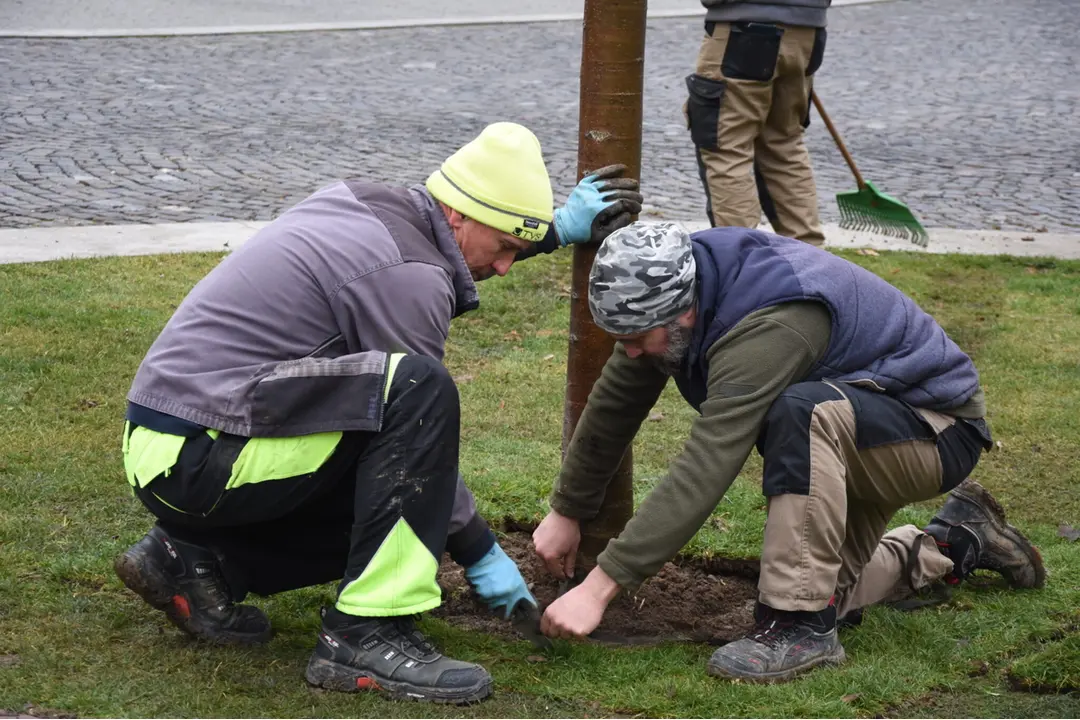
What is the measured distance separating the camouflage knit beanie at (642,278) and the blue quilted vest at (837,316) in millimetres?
106

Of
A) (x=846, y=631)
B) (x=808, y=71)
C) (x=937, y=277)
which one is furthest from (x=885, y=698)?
(x=937, y=277)

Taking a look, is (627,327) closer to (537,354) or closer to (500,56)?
(537,354)

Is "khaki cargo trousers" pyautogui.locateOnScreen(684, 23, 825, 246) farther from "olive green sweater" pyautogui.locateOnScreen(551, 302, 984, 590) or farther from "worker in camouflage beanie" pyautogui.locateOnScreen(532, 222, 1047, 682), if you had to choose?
"olive green sweater" pyautogui.locateOnScreen(551, 302, 984, 590)

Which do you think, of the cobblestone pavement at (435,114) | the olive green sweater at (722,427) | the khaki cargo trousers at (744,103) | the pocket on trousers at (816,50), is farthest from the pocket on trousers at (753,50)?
the olive green sweater at (722,427)

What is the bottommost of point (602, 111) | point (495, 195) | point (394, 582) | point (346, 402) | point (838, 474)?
point (394, 582)

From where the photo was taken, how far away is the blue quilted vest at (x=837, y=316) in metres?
3.14

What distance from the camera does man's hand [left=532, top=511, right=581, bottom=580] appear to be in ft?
12.2

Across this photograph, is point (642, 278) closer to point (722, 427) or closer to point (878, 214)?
point (722, 427)

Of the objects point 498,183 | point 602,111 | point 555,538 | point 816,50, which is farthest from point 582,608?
point 816,50

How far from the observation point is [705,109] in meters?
5.98

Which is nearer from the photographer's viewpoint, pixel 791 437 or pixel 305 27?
pixel 791 437

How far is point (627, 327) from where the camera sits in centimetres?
312

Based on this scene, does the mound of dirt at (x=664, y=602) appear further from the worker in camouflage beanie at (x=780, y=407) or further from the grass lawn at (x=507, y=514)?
the worker in camouflage beanie at (x=780, y=407)

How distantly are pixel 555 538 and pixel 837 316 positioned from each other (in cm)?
105
